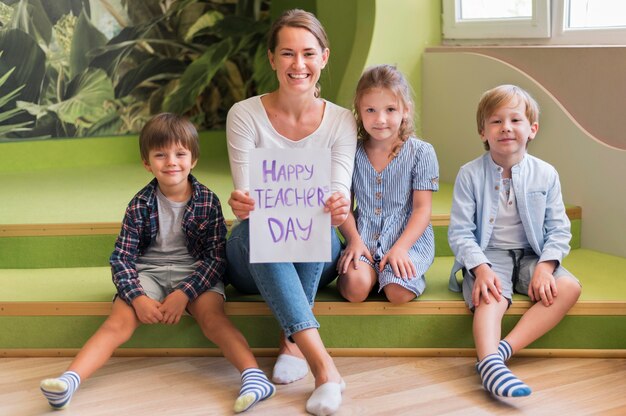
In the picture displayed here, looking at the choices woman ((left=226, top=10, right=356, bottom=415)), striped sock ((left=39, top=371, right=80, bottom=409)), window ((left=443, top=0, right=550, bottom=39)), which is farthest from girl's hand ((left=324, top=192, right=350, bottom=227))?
window ((left=443, top=0, right=550, bottom=39))

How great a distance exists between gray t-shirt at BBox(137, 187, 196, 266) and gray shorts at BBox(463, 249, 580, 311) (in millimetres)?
809

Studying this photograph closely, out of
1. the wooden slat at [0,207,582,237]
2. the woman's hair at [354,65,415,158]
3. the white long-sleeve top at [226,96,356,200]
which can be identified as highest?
the woman's hair at [354,65,415,158]

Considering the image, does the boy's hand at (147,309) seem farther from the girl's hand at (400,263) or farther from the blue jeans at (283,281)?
the girl's hand at (400,263)

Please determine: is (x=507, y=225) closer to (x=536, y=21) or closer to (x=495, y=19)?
(x=536, y=21)

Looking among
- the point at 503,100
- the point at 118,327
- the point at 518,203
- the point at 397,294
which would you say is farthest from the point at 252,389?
the point at 503,100

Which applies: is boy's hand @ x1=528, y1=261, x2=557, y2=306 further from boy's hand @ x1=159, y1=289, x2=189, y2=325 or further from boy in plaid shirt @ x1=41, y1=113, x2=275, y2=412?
boy's hand @ x1=159, y1=289, x2=189, y2=325

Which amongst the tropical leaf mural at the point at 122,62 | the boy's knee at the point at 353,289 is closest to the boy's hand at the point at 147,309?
the boy's knee at the point at 353,289

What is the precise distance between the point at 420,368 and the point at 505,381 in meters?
0.33

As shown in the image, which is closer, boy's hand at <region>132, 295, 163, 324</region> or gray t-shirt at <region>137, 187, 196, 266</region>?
Result: boy's hand at <region>132, 295, 163, 324</region>

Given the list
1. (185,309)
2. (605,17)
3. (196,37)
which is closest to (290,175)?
(185,309)

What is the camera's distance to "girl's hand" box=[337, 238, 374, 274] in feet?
8.17

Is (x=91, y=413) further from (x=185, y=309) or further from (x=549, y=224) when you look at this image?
(x=549, y=224)

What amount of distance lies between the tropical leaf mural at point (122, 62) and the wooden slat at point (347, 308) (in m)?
1.95

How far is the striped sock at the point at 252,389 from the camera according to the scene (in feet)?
7.00
